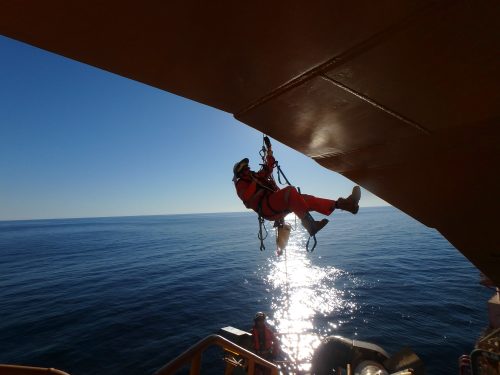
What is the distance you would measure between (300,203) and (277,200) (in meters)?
0.42

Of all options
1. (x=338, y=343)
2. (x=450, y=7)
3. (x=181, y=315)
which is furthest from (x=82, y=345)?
(x=450, y=7)

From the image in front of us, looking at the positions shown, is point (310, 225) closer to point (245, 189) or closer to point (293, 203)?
point (293, 203)

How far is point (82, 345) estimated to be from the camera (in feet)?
68.3

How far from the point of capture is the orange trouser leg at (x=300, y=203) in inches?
162

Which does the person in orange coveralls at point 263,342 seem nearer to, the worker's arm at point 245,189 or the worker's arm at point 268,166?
the worker's arm at point 268,166

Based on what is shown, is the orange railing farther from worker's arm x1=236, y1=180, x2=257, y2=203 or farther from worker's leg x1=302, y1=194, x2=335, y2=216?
worker's leg x1=302, y1=194, x2=335, y2=216

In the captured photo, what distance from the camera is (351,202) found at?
4.15 meters

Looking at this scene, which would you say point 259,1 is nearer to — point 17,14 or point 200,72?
point 200,72

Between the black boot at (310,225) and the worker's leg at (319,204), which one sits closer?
the worker's leg at (319,204)

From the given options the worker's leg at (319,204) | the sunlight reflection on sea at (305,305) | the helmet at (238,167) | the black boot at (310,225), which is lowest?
the sunlight reflection on sea at (305,305)

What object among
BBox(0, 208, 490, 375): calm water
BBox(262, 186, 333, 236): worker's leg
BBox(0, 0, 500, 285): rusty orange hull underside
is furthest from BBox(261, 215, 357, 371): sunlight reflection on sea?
BBox(0, 0, 500, 285): rusty orange hull underside

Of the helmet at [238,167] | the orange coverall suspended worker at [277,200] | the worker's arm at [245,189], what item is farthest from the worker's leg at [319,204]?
the helmet at [238,167]

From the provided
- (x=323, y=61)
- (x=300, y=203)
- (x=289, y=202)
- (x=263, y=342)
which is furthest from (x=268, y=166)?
(x=263, y=342)

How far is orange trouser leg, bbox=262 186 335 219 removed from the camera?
13.5ft
